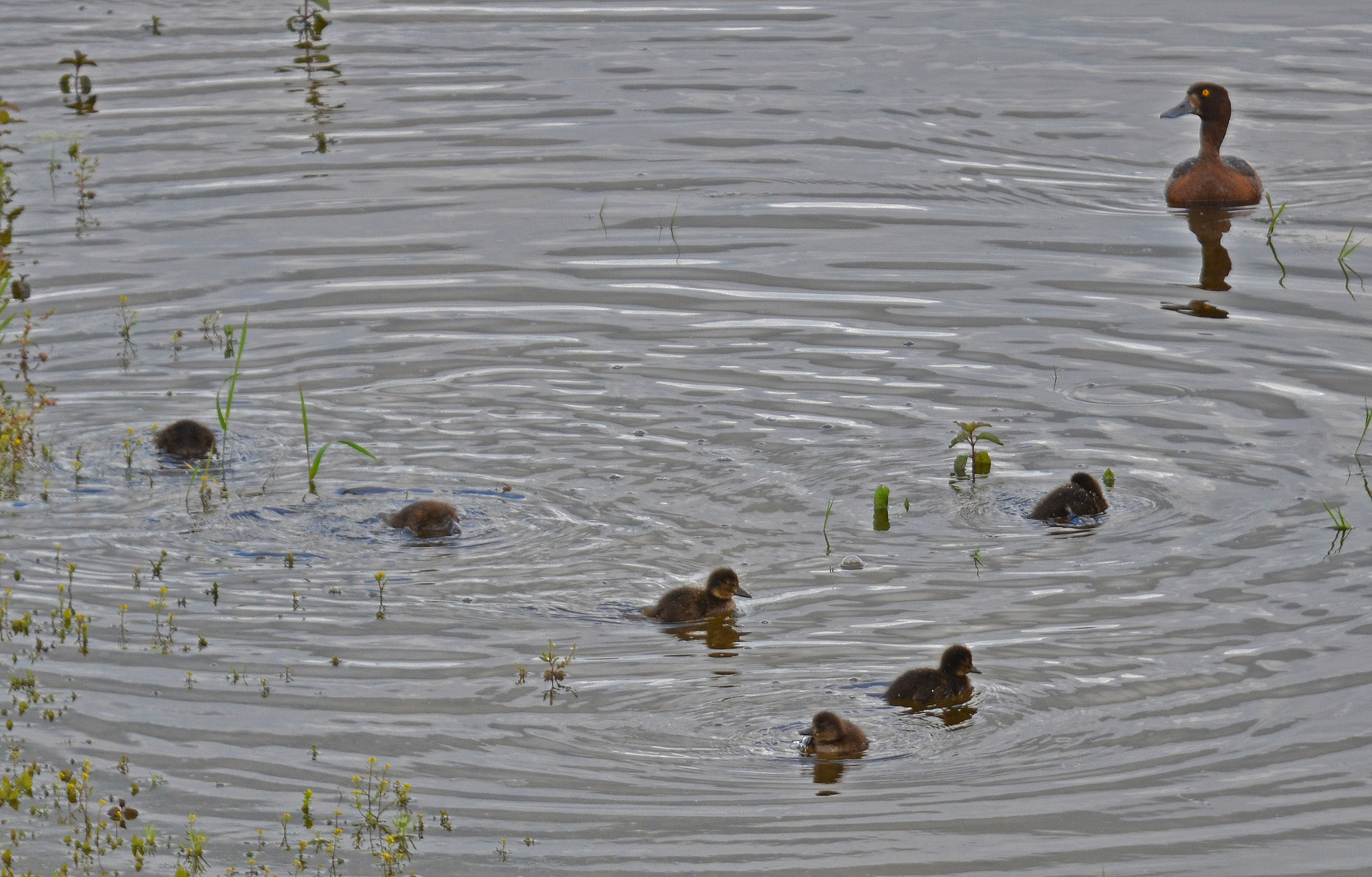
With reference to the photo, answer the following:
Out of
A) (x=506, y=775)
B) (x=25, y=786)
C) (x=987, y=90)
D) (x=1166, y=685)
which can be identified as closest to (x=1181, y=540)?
(x=1166, y=685)

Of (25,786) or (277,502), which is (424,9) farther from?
(25,786)

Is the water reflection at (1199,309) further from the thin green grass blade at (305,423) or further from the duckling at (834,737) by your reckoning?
the duckling at (834,737)

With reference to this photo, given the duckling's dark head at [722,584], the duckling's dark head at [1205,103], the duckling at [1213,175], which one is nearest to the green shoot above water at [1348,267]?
the duckling at [1213,175]

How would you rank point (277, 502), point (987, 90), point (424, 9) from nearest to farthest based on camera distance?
1. point (277, 502)
2. point (987, 90)
3. point (424, 9)

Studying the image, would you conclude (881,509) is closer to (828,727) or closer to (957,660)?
(957,660)

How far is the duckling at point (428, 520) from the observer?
9078 mm

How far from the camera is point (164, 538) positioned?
9.06 meters

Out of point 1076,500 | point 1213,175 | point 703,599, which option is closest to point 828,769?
point 703,599

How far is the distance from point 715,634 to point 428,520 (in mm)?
1823

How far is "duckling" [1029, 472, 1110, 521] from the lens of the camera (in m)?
9.15

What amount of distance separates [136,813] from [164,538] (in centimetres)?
275

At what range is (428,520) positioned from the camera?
9.08 metres

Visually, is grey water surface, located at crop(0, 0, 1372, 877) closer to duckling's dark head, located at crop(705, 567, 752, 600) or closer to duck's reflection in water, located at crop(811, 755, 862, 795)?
duck's reflection in water, located at crop(811, 755, 862, 795)

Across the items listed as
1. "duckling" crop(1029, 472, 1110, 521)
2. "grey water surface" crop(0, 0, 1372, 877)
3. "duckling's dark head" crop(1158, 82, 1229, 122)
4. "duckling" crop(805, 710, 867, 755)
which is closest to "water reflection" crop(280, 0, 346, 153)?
"grey water surface" crop(0, 0, 1372, 877)
